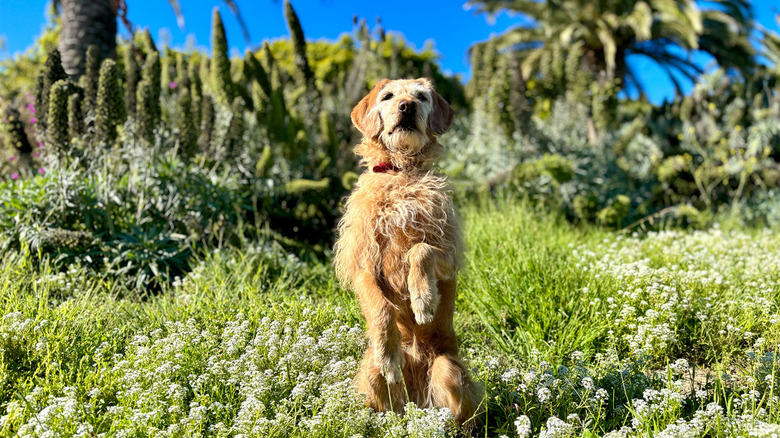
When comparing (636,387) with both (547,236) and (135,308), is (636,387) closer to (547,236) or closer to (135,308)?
(547,236)

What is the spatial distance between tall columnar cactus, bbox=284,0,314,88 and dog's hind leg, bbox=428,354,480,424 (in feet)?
18.2

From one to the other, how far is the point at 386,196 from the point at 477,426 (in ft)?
3.94

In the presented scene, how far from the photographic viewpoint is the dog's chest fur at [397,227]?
2.32 m

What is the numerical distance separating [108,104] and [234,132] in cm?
131

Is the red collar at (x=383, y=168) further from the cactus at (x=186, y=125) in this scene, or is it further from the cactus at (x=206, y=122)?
the cactus at (x=206, y=122)

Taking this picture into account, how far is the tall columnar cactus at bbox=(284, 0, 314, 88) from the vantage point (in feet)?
22.3

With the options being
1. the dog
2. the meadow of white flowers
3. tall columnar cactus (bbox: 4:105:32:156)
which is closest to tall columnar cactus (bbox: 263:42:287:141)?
tall columnar cactus (bbox: 4:105:32:156)

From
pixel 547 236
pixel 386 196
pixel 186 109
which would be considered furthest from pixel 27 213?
pixel 547 236

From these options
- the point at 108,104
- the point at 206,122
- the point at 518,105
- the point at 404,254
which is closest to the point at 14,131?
the point at 108,104

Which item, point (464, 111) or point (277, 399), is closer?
point (277, 399)

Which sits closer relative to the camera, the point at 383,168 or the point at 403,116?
the point at 403,116

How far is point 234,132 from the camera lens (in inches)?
232

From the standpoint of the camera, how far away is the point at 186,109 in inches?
213

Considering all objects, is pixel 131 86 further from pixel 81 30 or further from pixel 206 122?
pixel 81 30
